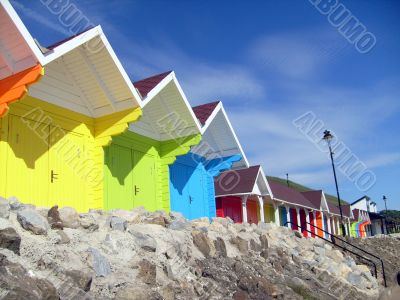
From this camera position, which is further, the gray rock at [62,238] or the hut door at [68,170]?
the hut door at [68,170]

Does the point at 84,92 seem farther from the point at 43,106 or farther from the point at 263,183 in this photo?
the point at 263,183

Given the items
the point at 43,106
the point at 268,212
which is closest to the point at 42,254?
the point at 43,106

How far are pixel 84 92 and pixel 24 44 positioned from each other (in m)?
2.72

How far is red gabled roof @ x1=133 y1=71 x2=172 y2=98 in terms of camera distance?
10055mm

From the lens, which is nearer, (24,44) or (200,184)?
(24,44)

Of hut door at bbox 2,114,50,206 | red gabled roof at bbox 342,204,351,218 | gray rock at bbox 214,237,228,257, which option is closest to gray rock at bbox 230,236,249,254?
gray rock at bbox 214,237,228,257

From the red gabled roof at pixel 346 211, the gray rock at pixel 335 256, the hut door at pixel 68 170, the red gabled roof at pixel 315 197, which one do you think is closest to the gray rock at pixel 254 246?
the hut door at pixel 68 170

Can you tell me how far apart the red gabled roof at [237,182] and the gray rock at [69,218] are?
13529mm

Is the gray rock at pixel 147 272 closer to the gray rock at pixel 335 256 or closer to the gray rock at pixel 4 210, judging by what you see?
the gray rock at pixel 4 210

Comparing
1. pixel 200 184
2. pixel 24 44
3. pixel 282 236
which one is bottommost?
pixel 282 236

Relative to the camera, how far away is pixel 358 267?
46.7 ft

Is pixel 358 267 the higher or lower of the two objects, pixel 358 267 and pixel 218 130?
the lower

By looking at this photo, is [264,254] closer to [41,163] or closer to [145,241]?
[145,241]

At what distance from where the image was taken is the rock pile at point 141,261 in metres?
4.96
